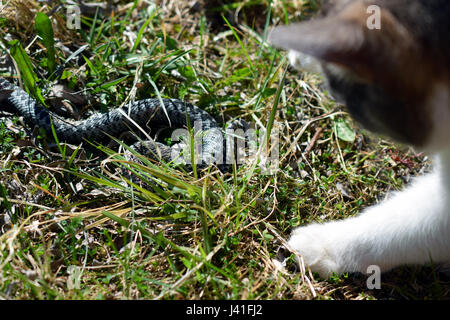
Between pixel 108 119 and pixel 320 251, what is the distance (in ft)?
5.14

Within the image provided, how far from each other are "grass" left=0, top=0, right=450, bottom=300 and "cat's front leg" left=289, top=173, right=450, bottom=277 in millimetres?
135

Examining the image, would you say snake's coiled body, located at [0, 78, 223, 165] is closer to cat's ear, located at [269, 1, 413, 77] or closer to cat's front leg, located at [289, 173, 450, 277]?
cat's front leg, located at [289, 173, 450, 277]

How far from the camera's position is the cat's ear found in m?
1.08

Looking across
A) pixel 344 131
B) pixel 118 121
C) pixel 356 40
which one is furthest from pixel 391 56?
pixel 118 121

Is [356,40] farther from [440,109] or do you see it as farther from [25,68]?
[25,68]

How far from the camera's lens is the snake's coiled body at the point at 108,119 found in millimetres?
2539

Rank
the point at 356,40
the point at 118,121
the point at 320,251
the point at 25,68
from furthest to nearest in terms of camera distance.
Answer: the point at 118,121
the point at 25,68
the point at 320,251
the point at 356,40

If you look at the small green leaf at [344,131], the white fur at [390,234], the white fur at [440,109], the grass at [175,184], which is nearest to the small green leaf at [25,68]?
the grass at [175,184]

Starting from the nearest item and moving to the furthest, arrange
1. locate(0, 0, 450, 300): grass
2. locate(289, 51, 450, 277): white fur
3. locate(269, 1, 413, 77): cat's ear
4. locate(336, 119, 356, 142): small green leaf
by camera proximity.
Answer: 1. locate(269, 1, 413, 77): cat's ear
2. locate(289, 51, 450, 277): white fur
3. locate(0, 0, 450, 300): grass
4. locate(336, 119, 356, 142): small green leaf

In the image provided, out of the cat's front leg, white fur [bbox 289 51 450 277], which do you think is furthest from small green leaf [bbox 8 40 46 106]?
the cat's front leg

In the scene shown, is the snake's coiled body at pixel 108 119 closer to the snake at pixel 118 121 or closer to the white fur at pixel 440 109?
the snake at pixel 118 121

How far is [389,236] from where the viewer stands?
1809 millimetres

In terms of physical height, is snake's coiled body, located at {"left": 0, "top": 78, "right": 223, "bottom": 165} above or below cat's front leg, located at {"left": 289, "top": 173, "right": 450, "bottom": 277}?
above
